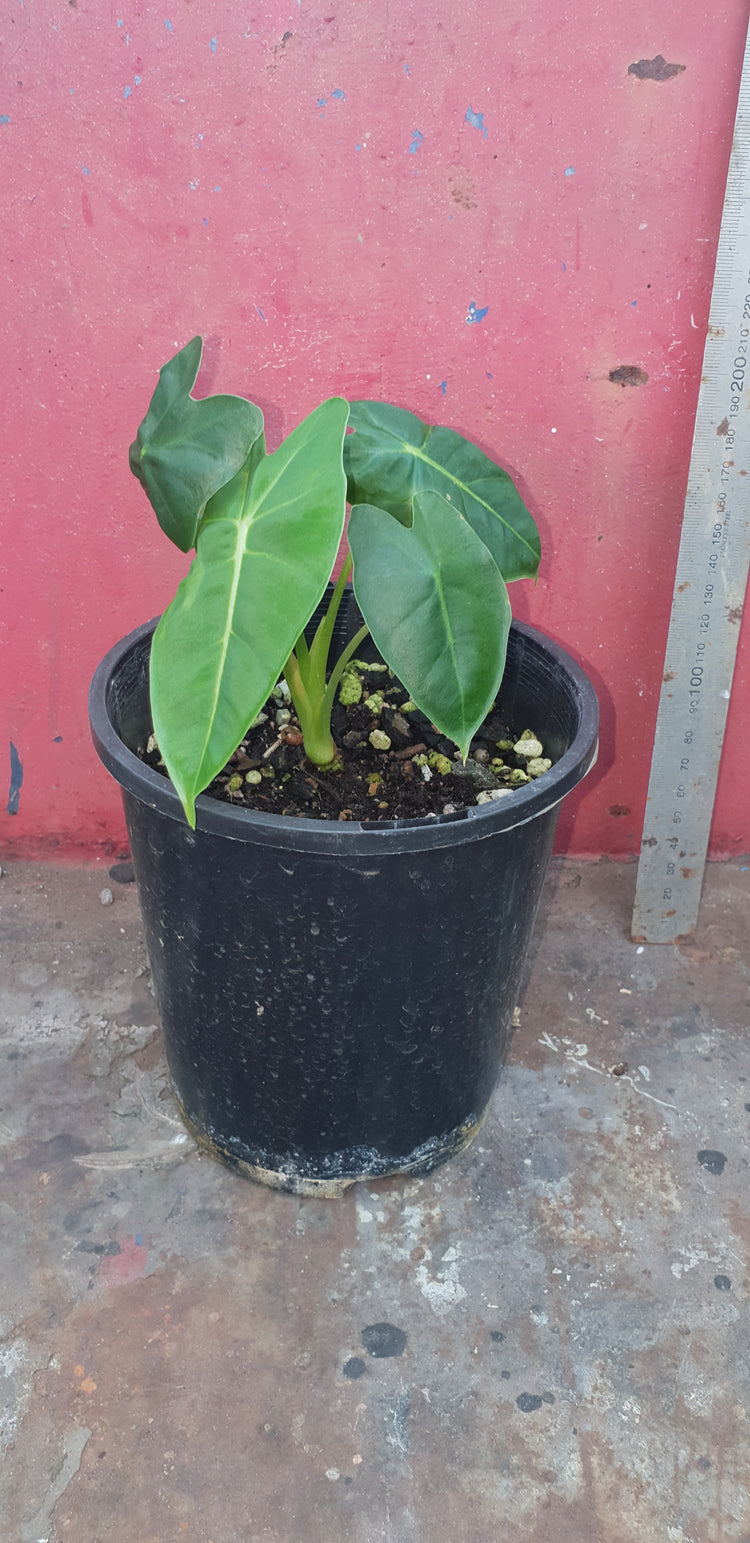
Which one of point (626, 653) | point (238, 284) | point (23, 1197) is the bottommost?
point (23, 1197)

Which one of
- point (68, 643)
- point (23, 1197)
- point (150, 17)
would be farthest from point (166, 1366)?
point (150, 17)

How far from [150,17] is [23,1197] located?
59.1 inches

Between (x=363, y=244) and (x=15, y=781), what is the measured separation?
105 cm

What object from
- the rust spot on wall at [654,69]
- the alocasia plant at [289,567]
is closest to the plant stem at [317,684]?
the alocasia plant at [289,567]

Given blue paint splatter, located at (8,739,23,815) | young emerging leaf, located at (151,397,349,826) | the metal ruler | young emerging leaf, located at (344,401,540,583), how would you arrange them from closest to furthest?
young emerging leaf, located at (151,397,349,826), young emerging leaf, located at (344,401,540,583), the metal ruler, blue paint splatter, located at (8,739,23,815)

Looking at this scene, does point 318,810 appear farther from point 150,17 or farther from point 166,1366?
point 150,17

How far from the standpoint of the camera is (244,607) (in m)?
0.92

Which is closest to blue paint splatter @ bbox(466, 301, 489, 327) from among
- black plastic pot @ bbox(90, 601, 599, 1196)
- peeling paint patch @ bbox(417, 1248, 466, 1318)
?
black plastic pot @ bbox(90, 601, 599, 1196)

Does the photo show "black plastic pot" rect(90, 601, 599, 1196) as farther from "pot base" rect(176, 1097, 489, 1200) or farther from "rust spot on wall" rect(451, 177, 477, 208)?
"rust spot on wall" rect(451, 177, 477, 208)

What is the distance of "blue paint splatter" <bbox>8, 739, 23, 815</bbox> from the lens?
1.82 meters

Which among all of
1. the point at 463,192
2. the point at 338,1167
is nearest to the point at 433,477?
the point at 463,192

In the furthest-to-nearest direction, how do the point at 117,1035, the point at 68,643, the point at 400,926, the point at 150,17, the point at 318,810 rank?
the point at 68,643, the point at 117,1035, the point at 150,17, the point at 318,810, the point at 400,926

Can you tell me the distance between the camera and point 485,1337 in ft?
4.00

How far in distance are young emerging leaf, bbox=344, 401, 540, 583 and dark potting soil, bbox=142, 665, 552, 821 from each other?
231 mm
